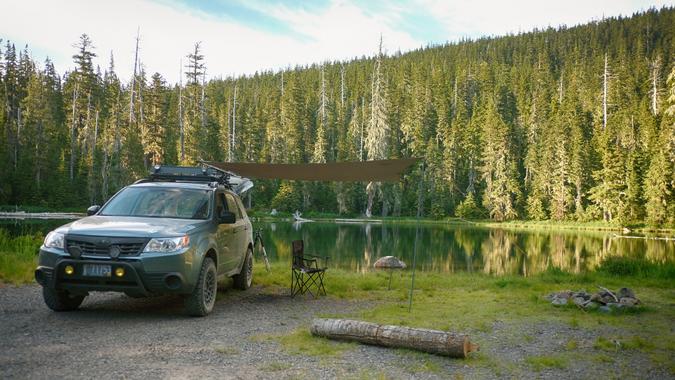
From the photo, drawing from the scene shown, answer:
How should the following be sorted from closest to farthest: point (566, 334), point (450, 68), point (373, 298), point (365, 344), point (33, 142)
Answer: point (365, 344)
point (566, 334)
point (373, 298)
point (33, 142)
point (450, 68)

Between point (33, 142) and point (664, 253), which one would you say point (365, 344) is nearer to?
point (664, 253)

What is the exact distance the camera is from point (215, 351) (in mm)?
5484

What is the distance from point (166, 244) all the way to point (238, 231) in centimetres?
252

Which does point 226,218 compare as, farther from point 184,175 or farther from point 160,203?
point 184,175

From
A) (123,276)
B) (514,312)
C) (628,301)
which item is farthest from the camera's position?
(628,301)

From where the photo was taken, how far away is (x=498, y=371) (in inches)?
203

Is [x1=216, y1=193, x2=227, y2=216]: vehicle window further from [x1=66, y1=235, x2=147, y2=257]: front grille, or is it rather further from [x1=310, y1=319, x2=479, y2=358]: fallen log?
[x1=310, y1=319, x2=479, y2=358]: fallen log

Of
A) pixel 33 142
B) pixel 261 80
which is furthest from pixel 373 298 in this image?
pixel 261 80

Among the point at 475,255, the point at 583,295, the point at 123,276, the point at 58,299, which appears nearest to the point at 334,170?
the point at 583,295

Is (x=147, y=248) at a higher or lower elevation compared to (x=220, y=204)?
lower

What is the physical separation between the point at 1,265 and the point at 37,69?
89085mm

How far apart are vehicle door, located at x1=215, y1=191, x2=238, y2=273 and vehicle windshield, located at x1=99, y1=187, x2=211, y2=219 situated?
262 mm

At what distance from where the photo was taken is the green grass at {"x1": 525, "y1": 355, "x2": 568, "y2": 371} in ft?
17.6

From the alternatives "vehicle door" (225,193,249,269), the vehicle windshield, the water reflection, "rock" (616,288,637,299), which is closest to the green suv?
the vehicle windshield
